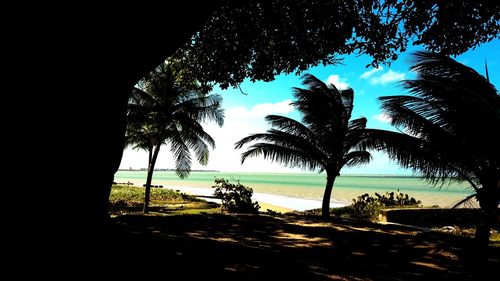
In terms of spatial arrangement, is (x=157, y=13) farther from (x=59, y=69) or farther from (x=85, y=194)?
(x=85, y=194)

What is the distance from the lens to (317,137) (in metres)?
11.9

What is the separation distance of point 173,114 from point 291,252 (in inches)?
469

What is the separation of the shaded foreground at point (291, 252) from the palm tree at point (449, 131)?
1.25 metres

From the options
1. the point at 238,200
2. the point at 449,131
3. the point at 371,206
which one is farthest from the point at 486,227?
the point at 371,206

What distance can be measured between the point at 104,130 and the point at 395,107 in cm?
580

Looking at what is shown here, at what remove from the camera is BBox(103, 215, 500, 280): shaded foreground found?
13.4 feet

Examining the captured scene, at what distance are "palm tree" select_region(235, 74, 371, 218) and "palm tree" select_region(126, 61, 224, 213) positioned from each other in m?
4.60

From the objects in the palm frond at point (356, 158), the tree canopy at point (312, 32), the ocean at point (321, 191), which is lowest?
the ocean at point (321, 191)

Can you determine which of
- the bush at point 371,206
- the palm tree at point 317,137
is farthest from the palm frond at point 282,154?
the bush at point 371,206

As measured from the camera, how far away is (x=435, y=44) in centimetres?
732

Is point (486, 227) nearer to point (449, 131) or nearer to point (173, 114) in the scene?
point (449, 131)

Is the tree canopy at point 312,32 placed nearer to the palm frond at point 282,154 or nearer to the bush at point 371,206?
the palm frond at point 282,154

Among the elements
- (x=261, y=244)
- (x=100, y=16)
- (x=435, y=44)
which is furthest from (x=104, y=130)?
(x=435, y=44)

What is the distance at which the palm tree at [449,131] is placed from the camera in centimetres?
542
